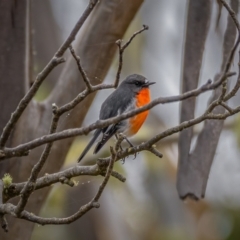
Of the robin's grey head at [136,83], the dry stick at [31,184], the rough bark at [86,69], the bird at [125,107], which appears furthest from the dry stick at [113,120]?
the rough bark at [86,69]

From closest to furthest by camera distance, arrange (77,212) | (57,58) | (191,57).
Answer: (57,58) < (77,212) < (191,57)

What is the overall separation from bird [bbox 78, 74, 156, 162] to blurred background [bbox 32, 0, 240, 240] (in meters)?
2.99

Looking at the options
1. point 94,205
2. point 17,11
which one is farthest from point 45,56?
point 94,205

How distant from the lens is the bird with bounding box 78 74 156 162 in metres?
3.22

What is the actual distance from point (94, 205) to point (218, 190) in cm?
559

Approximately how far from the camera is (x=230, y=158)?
7.22 meters

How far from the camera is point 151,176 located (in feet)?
27.2

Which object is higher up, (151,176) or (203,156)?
(203,156)

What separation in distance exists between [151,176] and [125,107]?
496 cm

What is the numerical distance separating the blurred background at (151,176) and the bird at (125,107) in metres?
2.99

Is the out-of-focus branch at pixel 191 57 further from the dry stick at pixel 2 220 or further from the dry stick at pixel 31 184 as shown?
the dry stick at pixel 31 184

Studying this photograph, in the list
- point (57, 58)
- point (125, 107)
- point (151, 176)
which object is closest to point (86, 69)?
point (125, 107)

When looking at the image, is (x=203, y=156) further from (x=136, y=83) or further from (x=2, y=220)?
(x=2, y=220)

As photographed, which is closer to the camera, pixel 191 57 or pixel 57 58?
pixel 57 58
